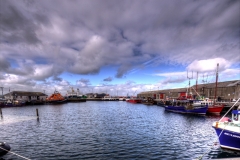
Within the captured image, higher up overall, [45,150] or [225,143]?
[225,143]

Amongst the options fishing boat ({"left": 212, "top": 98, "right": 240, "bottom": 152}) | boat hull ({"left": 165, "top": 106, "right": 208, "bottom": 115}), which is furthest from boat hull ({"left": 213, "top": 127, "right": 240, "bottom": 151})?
boat hull ({"left": 165, "top": 106, "right": 208, "bottom": 115})

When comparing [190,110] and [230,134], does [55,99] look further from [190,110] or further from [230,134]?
[230,134]

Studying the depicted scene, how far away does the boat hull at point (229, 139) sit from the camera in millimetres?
18031

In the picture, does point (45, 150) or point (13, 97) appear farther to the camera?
point (13, 97)

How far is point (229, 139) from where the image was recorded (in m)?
18.7

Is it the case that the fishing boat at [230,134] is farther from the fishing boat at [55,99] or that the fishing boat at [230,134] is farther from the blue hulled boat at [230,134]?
the fishing boat at [55,99]

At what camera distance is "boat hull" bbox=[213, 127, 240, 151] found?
18031mm

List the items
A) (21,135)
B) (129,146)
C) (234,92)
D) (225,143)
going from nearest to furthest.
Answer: (225,143) → (129,146) → (21,135) → (234,92)

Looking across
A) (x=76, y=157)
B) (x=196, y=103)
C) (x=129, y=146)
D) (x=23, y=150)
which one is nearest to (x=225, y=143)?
(x=129, y=146)

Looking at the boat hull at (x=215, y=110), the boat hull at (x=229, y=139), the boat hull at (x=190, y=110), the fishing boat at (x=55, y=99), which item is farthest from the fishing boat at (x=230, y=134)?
the fishing boat at (x=55, y=99)

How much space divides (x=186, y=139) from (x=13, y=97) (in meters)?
155

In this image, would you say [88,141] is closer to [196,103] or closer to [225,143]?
[225,143]

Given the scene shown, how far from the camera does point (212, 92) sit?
89375mm

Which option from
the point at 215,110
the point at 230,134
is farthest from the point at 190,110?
the point at 230,134
